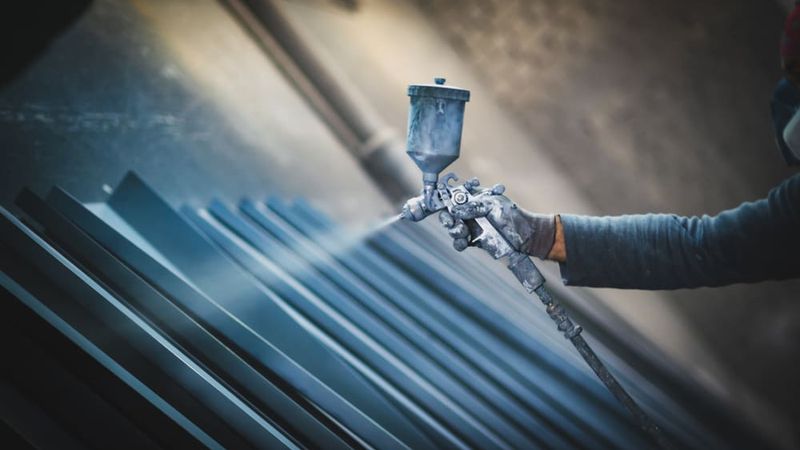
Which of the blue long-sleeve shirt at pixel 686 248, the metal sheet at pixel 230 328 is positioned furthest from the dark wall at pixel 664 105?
the metal sheet at pixel 230 328

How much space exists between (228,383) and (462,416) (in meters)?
0.56

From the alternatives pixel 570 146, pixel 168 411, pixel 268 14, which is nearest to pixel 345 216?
pixel 268 14

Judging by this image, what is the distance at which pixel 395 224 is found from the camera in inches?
97.7

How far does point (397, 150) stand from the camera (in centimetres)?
301

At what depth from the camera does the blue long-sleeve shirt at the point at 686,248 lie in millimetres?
1156

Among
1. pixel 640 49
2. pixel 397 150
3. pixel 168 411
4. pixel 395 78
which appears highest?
pixel 640 49

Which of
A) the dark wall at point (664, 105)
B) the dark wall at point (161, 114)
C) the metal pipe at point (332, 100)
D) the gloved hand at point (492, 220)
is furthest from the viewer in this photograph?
the dark wall at point (664, 105)

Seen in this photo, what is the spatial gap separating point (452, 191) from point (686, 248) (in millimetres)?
550

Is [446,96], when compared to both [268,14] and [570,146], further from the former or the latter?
[570,146]

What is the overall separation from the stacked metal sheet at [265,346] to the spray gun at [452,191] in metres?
0.34

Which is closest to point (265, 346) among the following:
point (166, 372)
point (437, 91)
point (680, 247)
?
point (166, 372)

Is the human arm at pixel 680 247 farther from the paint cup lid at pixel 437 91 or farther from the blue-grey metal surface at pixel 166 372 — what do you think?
the blue-grey metal surface at pixel 166 372

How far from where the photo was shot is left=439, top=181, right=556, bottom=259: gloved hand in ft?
3.54

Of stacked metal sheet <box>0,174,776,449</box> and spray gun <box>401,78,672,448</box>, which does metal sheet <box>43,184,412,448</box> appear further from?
spray gun <box>401,78,672,448</box>
